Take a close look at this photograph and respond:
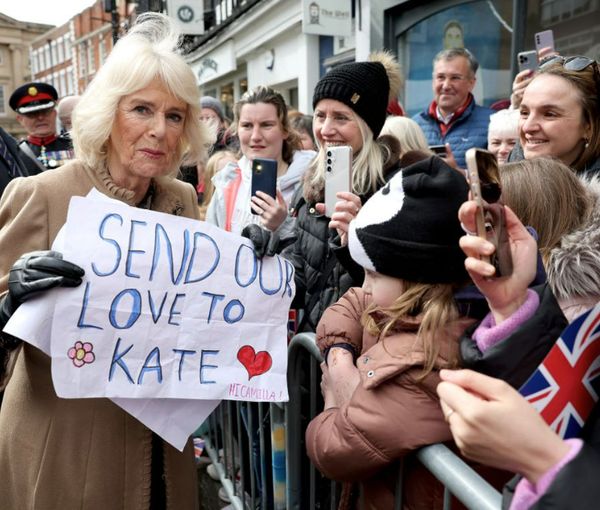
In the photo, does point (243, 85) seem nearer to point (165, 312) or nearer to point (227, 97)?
point (227, 97)

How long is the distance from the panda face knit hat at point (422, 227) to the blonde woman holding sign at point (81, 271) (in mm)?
826

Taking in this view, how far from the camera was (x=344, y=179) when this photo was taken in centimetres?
210

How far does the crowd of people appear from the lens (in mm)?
956

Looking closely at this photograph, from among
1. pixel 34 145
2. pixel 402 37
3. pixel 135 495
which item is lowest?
pixel 135 495

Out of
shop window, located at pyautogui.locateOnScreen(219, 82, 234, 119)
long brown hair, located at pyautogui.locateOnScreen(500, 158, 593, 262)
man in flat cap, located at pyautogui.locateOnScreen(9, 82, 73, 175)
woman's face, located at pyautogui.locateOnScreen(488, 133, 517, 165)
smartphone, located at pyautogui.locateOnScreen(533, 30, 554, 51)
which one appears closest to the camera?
long brown hair, located at pyautogui.locateOnScreen(500, 158, 593, 262)

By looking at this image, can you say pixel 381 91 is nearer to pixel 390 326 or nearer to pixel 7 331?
pixel 390 326

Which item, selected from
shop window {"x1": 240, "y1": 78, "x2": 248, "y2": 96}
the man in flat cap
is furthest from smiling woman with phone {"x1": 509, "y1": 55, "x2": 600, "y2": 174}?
shop window {"x1": 240, "y1": 78, "x2": 248, "y2": 96}

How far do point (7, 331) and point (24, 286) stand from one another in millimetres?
124

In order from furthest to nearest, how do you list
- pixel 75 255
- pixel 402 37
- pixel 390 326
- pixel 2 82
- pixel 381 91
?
1. pixel 2 82
2. pixel 402 37
3. pixel 381 91
4. pixel 75 255
5. pixel 390 326

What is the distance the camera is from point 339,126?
249 centimetres

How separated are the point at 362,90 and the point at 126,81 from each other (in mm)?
1159

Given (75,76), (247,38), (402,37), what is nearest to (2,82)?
(75,76)

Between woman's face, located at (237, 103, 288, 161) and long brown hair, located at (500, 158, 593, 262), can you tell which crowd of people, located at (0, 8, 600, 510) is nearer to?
long brown hair, located at (500, 158, 593, 262)

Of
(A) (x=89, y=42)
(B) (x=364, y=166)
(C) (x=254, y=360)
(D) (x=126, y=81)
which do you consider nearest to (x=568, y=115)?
(B) (x=364, y=166)
